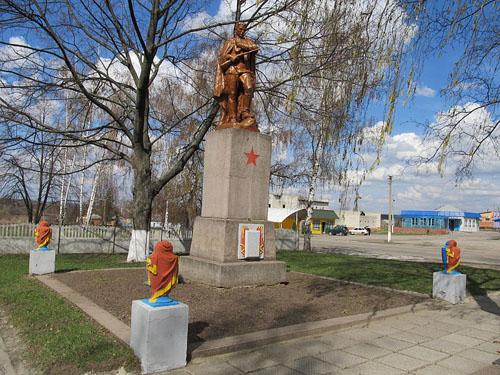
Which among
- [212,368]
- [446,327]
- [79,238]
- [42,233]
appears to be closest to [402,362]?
[446,327]

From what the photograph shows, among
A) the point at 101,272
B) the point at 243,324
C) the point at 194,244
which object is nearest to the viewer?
the point at 243,324

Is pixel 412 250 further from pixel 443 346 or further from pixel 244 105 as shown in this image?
pixel 443 346

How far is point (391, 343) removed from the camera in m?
5.52

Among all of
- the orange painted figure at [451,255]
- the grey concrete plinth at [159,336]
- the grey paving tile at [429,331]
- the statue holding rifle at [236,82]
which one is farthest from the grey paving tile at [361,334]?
the statue holding rifle at [236,82]

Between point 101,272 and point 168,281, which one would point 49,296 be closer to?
point 101,272

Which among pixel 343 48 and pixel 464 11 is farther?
pixel 343 48

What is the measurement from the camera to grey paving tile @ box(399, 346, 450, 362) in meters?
5.03

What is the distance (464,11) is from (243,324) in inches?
211

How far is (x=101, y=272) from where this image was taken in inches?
416

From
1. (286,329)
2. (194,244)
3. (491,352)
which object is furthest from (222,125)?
(491,352)

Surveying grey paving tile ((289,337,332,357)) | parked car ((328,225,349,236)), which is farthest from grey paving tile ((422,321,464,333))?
parked car ((328,225,349,236))

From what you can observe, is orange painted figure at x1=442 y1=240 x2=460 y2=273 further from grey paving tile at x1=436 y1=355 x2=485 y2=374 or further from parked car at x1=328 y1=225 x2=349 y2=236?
parked car at x1=328 y1=225 x2=349 y2=236

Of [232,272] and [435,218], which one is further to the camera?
[435,218]

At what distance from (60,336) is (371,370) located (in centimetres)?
370
